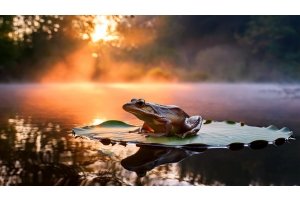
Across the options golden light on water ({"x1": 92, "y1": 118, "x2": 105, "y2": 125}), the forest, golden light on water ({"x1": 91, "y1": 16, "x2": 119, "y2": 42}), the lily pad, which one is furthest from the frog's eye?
golden light on water ({"x1": 91, "y1": 16, "x2": 119, "y2": 42})

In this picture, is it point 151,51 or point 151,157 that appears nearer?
point 151,157

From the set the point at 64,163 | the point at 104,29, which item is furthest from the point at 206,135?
the point at 104,29

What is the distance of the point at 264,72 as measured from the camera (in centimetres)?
370

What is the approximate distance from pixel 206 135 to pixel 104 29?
3.76 ft

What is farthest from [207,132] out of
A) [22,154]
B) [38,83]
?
[38,83]

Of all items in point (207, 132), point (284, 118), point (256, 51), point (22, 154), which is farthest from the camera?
point (256, 51)

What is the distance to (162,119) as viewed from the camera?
2926mm

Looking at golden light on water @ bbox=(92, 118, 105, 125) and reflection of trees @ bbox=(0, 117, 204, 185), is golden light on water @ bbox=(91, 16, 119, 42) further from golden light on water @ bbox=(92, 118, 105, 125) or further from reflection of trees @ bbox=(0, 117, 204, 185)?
reflection of trees @ bbox=(0, 117, 204, 185)

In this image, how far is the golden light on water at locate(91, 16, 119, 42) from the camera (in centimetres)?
348

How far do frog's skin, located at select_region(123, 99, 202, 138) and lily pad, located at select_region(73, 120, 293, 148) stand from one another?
50mm

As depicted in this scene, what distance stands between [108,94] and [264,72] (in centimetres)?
119

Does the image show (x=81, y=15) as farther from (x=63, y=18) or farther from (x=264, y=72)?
(x=264, y=72)

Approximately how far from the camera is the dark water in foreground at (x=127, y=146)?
8.44ft

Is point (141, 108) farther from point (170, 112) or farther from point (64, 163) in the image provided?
point (64, 163)
